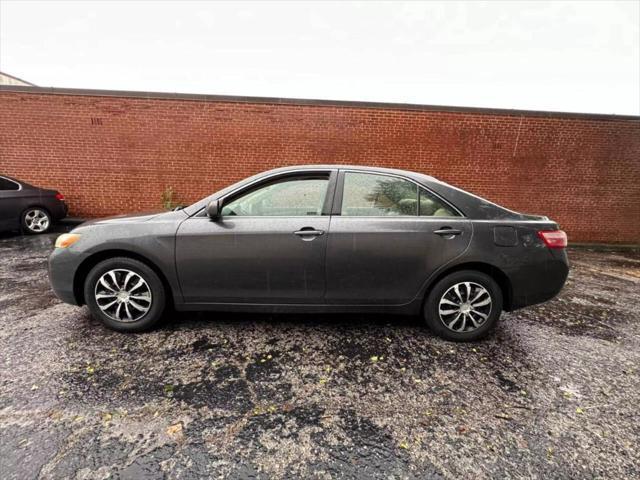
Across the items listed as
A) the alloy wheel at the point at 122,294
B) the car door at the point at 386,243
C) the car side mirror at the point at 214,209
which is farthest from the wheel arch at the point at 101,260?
the car door at the point at 386,243

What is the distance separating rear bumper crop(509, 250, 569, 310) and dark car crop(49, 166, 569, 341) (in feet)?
0.03

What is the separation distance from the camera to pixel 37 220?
698 centimetres

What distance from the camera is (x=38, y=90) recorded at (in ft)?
25.1

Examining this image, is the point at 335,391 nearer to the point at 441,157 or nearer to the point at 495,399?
the point at 495,399

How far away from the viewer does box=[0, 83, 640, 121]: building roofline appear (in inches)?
302

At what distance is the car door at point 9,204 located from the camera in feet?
21.3

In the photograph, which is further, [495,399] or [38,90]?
[38,90]

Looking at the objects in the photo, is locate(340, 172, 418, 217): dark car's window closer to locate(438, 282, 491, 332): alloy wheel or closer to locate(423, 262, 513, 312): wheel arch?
locate(423, 262, 513, 312): wheel arch

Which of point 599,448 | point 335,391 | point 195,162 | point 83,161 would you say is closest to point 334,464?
point 335,391

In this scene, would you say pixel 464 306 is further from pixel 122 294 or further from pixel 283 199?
pixel 122 294

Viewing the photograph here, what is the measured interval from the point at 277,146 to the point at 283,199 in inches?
218

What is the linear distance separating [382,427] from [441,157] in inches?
296

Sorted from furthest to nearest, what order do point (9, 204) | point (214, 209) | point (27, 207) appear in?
point (27, 207)
point (9, 204)
point (214, 209)

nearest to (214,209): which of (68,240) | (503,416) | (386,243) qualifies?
(68,240)
